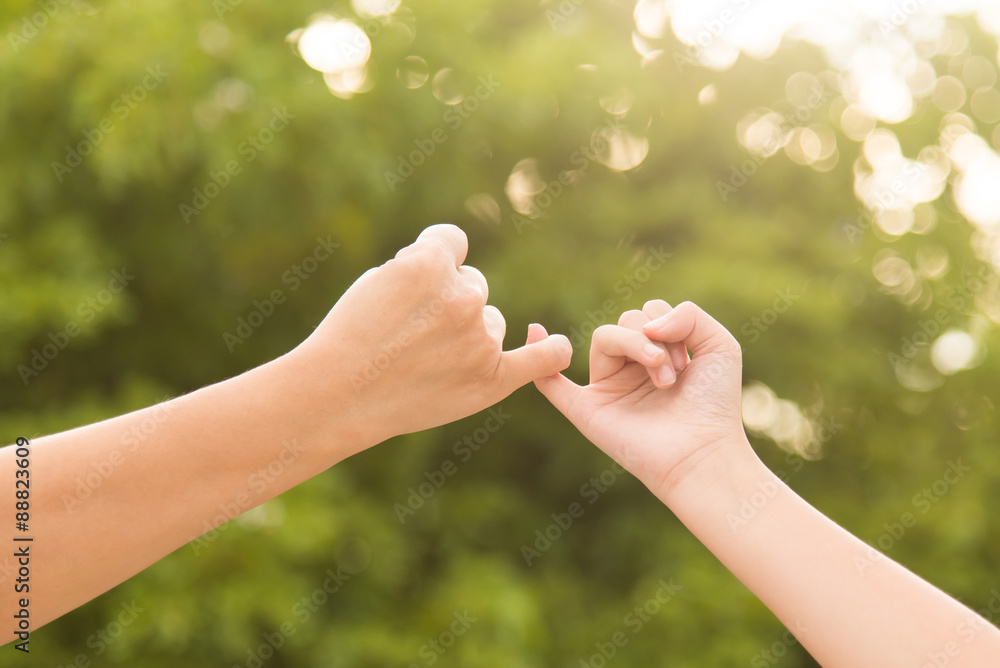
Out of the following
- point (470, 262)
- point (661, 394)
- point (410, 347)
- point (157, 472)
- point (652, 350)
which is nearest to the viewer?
point (157, 472)

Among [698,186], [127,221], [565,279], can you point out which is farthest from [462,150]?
[127,221]

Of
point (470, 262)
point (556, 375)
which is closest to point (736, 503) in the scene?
point (556, 375)

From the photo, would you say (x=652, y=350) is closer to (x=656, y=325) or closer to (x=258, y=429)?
(x=656, y=325)

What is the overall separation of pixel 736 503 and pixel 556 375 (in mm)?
588

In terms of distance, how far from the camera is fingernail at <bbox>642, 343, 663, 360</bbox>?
5.65 feet

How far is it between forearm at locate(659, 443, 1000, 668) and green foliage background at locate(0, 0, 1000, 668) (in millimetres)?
2602

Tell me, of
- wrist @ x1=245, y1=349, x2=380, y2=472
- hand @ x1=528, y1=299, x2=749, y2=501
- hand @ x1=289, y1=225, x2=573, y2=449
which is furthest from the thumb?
wrist @ x1=245, y1=349, x2=380, y2=472

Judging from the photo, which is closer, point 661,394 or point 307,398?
point 307,398

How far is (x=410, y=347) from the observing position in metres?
1.60

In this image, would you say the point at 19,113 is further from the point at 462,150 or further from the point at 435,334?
the point at 435,334

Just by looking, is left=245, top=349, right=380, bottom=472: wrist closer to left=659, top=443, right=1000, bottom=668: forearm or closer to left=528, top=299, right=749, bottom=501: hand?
left=528, top=299, right=749, bottom=501: hand

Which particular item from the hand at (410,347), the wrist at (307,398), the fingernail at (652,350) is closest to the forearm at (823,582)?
the fingernail at (652,350)

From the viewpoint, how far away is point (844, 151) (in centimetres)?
533

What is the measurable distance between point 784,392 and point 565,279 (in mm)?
1687
